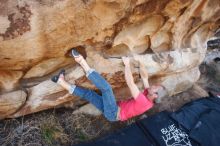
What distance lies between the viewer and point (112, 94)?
3.48 meters

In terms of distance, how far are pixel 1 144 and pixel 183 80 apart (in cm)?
222

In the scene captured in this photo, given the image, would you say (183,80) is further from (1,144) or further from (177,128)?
(1,144)

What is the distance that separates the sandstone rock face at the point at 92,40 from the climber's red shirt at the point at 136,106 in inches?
11.3

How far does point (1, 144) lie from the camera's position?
3.46 m

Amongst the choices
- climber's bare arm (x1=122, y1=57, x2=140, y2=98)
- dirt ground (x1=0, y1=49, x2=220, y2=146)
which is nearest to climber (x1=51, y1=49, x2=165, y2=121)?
climber's bare arm (x1=122, y1=57, x2=140, y2=98)

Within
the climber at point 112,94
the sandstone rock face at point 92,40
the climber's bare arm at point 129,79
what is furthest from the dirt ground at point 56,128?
the climber's bare arm at point 129,79

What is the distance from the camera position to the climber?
3.37 metres

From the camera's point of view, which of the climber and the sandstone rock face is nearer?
the sandstone rock face

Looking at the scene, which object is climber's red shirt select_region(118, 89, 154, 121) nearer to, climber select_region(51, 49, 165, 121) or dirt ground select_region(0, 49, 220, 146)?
climber select_region(51, 49, 165, 121)

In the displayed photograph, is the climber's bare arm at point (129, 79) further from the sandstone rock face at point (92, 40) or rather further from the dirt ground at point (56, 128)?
the dirt ground at point (56, 128)

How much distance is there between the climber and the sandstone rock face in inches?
3.2

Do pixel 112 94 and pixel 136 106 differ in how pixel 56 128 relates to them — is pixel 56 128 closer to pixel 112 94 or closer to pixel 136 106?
pixel 112 94

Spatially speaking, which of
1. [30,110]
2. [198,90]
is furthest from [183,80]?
[30,110]

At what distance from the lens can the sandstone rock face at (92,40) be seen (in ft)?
9.14
